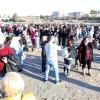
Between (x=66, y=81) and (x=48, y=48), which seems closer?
(x=48, y=48)

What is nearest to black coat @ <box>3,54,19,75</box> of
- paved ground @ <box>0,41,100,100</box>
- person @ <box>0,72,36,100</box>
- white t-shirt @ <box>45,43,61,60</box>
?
paved ground @ <box>0,41,100,100</box>

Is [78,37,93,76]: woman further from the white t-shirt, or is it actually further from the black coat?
the black coat

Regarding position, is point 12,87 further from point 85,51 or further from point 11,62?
point 85,51

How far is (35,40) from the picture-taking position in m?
13.3

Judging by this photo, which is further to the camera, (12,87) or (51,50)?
(51,50)

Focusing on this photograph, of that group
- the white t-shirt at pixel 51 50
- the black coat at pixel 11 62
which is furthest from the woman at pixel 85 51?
the black coat at pixel 11 62

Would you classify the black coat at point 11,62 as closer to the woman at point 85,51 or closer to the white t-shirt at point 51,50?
the white t-shirt at point 51,50

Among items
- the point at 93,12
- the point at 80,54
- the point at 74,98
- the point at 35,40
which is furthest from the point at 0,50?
the point at 93,12

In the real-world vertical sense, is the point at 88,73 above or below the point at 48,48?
below

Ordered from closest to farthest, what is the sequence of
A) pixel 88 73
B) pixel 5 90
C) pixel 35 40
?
pixel 5 90
pixel 88 73
pixel 35 40

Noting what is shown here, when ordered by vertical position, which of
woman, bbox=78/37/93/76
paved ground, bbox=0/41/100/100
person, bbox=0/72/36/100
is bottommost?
paved ground, bbox=0/41/100/100

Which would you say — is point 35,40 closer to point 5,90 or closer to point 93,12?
point 5,90

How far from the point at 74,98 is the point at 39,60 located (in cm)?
479

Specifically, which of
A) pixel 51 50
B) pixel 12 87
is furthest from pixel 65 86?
pixel 12 87
